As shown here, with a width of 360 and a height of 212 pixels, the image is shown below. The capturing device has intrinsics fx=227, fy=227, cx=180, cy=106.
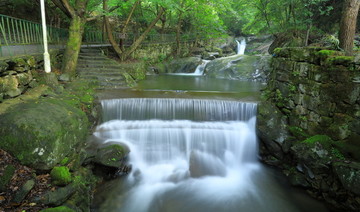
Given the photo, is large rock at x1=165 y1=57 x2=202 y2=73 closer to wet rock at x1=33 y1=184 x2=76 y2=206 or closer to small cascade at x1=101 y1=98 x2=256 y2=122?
small cascade at x1=101 y1=98 x2=256 y2=122

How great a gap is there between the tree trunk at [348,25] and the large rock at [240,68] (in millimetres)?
7987

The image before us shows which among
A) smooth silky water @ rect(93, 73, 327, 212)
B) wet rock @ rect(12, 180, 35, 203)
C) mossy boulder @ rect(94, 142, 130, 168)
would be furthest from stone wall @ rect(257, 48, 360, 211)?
wet rock @ rect(12, 180, 35, 203)

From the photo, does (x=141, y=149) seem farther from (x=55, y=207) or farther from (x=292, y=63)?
(x=292, y=63)

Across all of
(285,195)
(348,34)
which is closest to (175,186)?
(285,195)

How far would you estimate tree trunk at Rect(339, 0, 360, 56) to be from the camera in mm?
6094

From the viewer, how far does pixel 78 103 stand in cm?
718

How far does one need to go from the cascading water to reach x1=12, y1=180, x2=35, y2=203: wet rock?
67.1 inches

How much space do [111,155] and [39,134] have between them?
1.92 meters

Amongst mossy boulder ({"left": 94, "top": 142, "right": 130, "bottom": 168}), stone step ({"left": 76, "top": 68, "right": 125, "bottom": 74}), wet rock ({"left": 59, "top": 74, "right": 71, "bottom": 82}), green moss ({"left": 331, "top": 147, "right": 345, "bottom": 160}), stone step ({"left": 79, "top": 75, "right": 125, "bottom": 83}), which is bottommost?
mossy boulder ({"left": 94, "top": 142, "right": 130, "bottom": 168})

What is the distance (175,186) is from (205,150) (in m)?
1.62

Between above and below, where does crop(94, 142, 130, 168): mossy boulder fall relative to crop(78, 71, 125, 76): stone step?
below

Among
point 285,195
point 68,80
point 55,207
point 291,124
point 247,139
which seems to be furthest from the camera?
point 68,80

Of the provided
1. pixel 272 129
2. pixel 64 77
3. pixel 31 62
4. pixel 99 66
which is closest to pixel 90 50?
pixel 99 66

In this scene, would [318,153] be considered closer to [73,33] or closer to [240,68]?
[73,33]
